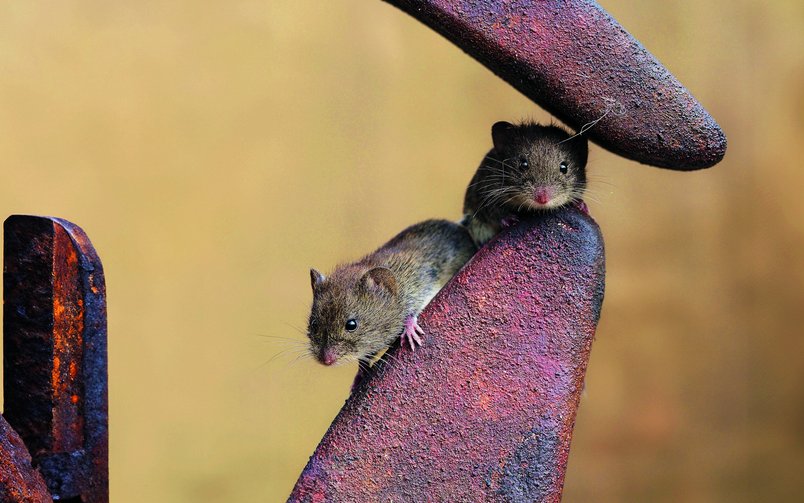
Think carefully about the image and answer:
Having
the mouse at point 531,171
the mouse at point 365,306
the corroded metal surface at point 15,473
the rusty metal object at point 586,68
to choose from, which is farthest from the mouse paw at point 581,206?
the corroded metal surface at point 15,473

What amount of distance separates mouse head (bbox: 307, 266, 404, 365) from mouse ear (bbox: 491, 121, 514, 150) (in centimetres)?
26

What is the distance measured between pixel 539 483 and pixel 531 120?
0.55 metres

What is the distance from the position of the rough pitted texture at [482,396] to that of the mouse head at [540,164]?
0.07m

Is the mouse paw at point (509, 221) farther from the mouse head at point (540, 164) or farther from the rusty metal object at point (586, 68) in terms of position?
the rusty metal object at point (586, 68)

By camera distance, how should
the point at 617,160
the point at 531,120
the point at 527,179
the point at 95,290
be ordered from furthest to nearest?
the point at 617,160 → the point at 531,120 → the point at 527,179 → the point at 95,290

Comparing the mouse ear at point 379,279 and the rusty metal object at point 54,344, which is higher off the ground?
the mouse ear at point 379,279

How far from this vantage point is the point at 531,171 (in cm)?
150

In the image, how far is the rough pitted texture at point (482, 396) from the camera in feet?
4.59

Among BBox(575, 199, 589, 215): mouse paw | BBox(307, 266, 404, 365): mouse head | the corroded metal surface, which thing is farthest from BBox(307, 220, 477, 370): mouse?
the corroded metal surface

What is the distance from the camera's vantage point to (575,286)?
4.74 feet

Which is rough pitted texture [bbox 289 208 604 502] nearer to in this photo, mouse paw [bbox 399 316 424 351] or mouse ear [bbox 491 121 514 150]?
mouse paw [bbox 399 316 424 351]

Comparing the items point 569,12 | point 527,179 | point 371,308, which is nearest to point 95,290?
point 371,308

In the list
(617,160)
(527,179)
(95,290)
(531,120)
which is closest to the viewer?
(95,290)

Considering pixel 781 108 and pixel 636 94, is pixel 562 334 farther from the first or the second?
pixel 781 108
